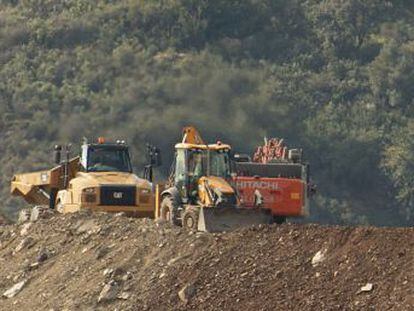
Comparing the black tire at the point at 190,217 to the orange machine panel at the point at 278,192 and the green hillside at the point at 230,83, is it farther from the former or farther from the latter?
the green hillside at the point at 230,83

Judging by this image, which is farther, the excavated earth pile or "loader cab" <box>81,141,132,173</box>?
"loader cab" <box>81,141,132,173</box>

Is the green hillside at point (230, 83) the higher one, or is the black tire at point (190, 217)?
the black tire at point (190, 217)

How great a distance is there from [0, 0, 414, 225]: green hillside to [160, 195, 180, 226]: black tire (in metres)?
33.3

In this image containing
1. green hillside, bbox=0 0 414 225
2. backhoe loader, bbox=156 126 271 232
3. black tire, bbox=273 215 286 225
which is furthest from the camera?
green hillside, bbox=0 0 414 225

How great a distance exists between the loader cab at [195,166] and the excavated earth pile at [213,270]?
3176 millimetres

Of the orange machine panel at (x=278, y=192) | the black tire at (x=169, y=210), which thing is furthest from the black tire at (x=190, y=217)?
the orange machine panel at (x=278, y=192)

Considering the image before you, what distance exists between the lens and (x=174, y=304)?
2559 cm

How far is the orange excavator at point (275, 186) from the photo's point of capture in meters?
38.3

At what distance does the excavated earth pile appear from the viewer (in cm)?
2414

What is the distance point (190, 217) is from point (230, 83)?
43.1 m

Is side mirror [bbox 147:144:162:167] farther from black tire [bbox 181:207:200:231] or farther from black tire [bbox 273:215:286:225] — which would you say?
black tire [bbox 181:207:200:231]

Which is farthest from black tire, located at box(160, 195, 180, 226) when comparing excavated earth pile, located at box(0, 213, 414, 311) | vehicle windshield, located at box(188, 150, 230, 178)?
excavated earth pile, located at box(0, 213, 414, 311)

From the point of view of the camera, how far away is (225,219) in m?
32.8

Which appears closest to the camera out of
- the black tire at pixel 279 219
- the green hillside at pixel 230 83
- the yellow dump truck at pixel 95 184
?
the yellow dump truck at pixel 95 184
